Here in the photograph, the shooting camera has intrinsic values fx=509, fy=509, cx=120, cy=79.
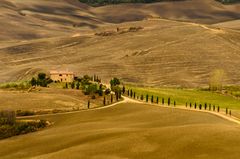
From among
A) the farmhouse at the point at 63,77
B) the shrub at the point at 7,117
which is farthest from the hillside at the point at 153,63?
the shrub at the point at 7,117

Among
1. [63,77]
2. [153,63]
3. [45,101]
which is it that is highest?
[153,63]

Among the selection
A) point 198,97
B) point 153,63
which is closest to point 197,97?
point 198,97

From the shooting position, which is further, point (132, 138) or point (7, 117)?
point (7, 117)

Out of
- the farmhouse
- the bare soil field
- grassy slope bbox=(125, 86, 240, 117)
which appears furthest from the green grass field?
the farmhouse

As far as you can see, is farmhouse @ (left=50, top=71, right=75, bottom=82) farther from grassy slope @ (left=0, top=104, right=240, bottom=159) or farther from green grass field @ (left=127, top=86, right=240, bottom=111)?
grassy slope @ (left=0, top=104, right=240, bottom=159)

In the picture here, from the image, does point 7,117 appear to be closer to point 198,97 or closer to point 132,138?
point 132,138

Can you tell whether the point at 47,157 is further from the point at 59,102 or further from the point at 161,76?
the point at 161,76

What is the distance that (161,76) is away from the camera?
160m

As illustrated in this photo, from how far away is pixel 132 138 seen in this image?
5216cm

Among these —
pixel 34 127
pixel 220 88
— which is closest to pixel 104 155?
pixel 34 127

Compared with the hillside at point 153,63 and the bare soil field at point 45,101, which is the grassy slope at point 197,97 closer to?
the bare soil field at point 45,101

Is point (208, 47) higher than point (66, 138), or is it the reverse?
point (208, 47)

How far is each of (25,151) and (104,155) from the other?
12097mm

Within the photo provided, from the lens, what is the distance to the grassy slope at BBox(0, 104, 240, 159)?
153 feet
